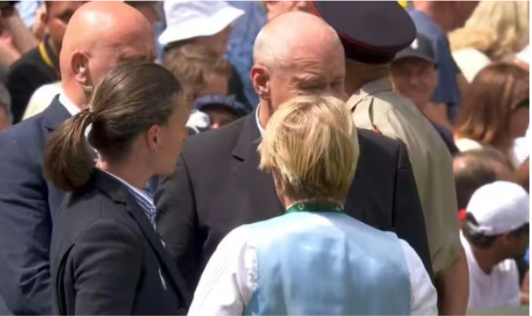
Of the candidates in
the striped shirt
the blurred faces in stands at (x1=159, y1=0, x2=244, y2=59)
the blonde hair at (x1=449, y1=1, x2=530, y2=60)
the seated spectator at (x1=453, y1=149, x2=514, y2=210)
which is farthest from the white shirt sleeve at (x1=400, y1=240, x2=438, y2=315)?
the blonde hair at (x1=449, y1=1, x2=530, y2=60)

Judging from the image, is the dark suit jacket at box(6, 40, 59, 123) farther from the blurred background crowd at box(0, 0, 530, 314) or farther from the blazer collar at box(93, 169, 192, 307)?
the blazer collar at box(93, 169, 192, 307)

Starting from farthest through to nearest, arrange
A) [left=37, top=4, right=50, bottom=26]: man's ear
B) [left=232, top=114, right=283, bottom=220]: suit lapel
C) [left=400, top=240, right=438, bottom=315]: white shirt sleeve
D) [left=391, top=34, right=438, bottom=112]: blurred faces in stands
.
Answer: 1. [left=37, top=4, right=50, bottom=26]: man's ear
2. [left=391, top=34, right=438, bottom=112]: blurred faces in stands
3. [left=232, top=114, right=283, bottom=220]: suit lapel
4. [left=400, top=240, right=438, bottom=315]: white shirt sleeve

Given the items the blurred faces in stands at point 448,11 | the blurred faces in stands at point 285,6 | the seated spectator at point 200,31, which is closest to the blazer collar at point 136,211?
the blurred faces in stands at point 285,6

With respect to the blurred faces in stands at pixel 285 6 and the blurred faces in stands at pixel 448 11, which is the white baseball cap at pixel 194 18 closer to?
the blurred faces in stands at pixel 285 6

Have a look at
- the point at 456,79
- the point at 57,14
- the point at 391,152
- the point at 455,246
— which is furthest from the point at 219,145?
the point at 456,79

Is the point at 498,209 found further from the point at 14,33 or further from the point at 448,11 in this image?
the point at 14,33

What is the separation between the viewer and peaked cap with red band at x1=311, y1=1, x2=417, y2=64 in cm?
419

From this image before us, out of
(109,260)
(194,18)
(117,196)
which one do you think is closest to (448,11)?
(194,18)

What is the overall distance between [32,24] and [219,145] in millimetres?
3836

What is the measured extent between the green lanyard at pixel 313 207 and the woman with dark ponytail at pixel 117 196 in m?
0.53

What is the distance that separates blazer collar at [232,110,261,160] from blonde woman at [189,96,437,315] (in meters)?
0.97

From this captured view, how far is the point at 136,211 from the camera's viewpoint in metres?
3.40

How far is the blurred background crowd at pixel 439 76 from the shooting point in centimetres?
573

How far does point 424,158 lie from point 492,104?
8.11 feet
